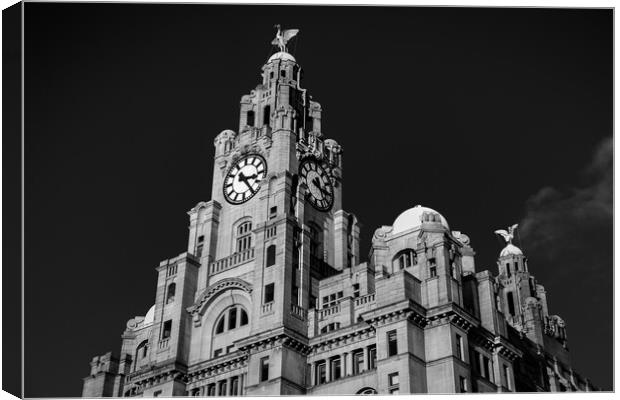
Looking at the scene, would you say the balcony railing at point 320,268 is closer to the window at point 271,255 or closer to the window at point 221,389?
the window at point 271,255

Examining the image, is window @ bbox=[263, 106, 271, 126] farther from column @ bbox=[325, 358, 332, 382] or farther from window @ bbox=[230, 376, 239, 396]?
column @ bbox=[325, 358, 332, 382]

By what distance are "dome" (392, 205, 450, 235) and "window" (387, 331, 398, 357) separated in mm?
11645

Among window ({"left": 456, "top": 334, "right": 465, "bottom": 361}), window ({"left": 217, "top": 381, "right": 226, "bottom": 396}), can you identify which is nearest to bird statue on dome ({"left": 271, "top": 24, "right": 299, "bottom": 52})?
window ({"left": 456, "top": 334, "right": 465, "bottom": 361})

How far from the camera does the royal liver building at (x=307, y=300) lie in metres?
56.4

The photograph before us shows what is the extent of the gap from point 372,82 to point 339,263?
1971 centimetres

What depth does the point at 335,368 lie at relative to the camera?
58.8m

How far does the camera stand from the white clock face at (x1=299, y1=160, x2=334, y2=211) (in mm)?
72062

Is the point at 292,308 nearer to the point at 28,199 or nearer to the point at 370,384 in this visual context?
the point at 370,384

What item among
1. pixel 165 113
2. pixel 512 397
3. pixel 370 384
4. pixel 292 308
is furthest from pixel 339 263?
pixel 512 397

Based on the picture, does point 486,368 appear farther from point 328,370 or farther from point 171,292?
point 171,292

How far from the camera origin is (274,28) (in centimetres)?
5247

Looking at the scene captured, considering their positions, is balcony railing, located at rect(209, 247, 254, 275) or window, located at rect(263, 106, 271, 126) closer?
balcony railing, located at rect(209, 247, 254, 275)

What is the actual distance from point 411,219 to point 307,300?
9593 millimetres

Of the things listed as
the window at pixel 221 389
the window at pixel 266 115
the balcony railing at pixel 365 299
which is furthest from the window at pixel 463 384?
the window at pixel 266 115
